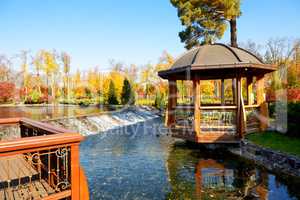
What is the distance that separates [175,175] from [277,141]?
3.78 m

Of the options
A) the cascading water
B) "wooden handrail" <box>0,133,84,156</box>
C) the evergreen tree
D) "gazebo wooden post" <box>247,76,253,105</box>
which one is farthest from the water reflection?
the evergreen tree

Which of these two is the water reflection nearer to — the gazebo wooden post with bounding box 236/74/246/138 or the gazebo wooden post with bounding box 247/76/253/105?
the gazebo wooden post with bounding box 236/74/246/138

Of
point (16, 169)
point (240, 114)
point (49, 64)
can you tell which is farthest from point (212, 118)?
point (49, 64)

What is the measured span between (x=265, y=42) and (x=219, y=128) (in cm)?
3163

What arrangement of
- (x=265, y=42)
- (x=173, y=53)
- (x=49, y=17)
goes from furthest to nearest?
(x=265, y=42), (x=173, y=53), (x=49, y=17)

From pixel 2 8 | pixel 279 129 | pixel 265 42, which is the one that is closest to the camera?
pixel 279 129

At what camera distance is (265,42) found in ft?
113

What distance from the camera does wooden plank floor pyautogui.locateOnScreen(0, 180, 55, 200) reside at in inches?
107

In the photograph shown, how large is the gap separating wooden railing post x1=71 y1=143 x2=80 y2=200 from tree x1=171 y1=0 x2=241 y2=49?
474 inches

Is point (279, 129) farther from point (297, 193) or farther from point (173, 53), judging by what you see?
point (173, 53)

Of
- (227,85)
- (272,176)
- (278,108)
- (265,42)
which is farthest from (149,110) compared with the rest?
(265,42)

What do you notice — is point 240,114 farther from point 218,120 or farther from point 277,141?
point 277,141

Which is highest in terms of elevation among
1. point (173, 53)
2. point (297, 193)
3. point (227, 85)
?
point (173, 53)

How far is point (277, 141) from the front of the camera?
25.3 feet
